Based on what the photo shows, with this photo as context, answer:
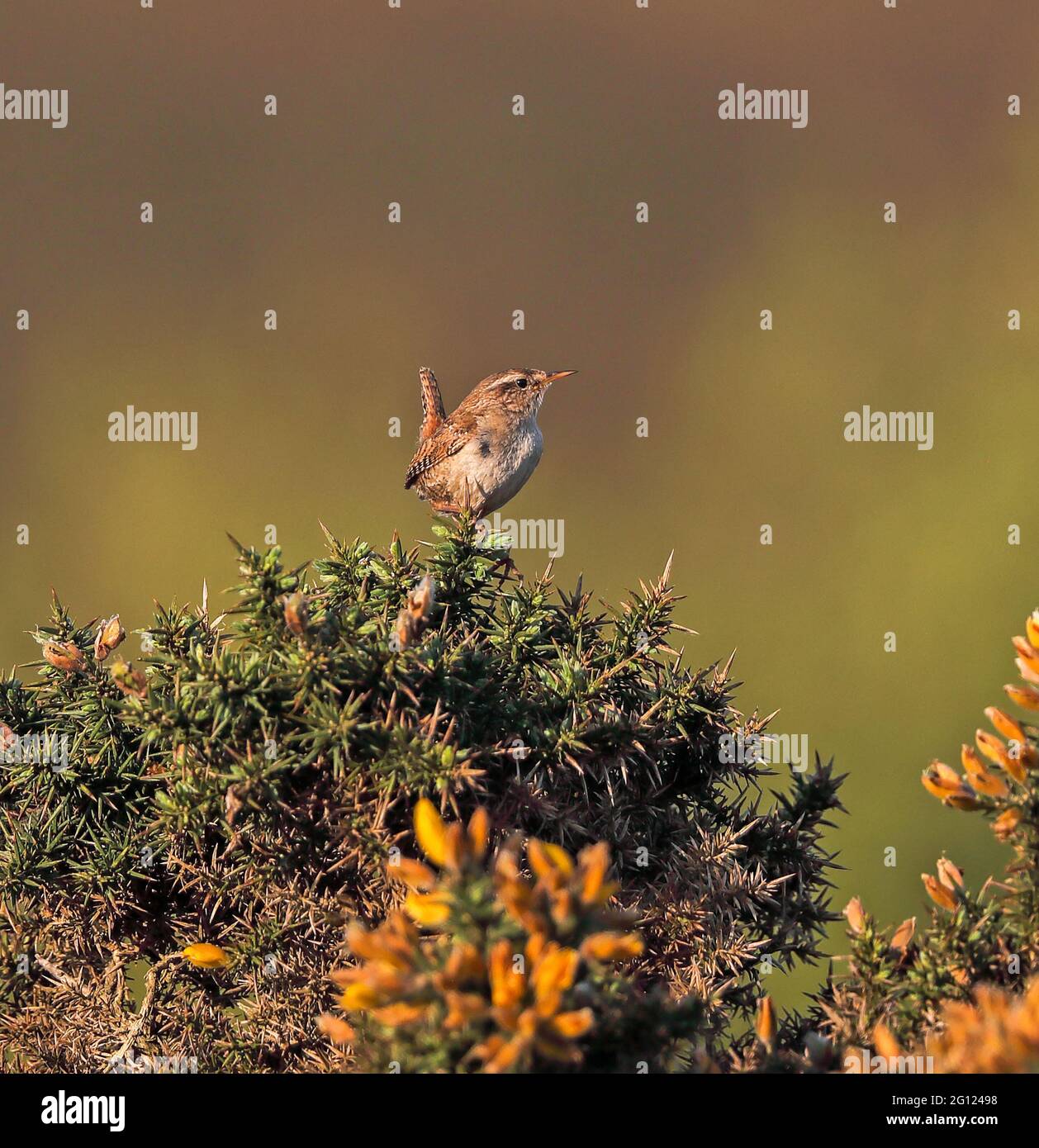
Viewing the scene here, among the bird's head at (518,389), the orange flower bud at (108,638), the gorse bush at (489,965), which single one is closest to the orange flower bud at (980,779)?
the gorse bush at (489,965)

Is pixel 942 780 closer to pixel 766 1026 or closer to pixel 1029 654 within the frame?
pixel 1029 654

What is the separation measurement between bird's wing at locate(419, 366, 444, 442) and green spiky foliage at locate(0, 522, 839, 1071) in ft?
13.8

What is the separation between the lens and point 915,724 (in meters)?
10.0

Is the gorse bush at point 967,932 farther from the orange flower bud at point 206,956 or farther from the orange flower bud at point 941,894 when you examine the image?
the orange flower bud at point 206,956

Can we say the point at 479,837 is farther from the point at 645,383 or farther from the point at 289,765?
the point at 645,383

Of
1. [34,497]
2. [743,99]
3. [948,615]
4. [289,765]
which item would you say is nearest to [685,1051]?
[289,765]

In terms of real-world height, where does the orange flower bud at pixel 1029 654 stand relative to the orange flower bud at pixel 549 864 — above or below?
above

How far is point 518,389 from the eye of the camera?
285 inches

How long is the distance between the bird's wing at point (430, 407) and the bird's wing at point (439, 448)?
0.56 m

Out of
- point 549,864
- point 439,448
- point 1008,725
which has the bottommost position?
point 549,864

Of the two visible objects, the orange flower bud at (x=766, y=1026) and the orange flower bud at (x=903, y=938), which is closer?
the orange flower bud at (x=766, y=1026)

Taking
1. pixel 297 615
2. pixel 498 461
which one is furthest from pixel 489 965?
pixel 498 461

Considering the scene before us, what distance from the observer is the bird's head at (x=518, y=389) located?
718 cm

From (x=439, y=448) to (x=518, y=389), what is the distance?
0.55 m
